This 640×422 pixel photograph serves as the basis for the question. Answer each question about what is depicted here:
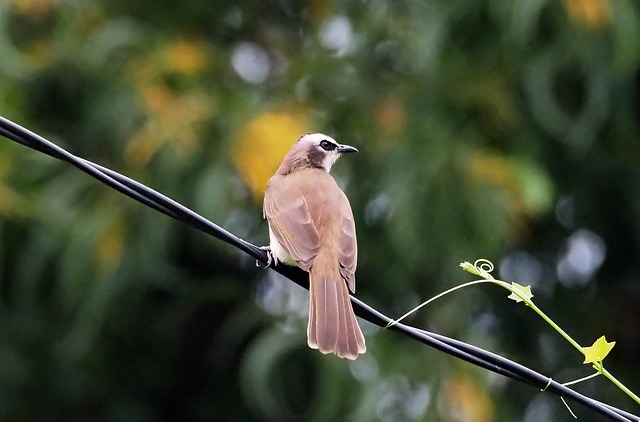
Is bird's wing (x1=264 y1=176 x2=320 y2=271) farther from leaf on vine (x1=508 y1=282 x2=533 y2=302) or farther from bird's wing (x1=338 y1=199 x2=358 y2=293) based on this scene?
leaf on vine (x1=508 y1=282 x2=533 y2=302)

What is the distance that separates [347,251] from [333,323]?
21.2 inches

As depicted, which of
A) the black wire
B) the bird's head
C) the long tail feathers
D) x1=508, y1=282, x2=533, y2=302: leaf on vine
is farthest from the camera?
the bird's head

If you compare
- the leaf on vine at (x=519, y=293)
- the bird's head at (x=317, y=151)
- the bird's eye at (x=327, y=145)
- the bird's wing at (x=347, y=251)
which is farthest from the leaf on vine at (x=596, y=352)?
the bird's eye at (x=327, y=145)

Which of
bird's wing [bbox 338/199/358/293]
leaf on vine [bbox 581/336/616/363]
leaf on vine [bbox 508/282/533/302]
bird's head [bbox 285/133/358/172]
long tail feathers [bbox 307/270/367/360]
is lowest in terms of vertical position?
leaf on vine [bbox 581/336/616/363]

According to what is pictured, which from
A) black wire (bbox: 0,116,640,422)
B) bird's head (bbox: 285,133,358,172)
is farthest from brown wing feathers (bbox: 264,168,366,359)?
black wire (bbox: 0,116,640,422)

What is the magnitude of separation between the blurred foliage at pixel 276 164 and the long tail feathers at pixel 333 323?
2029 millimetres

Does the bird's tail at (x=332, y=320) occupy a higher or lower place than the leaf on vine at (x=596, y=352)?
higher

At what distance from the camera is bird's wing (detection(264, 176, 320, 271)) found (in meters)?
5.45

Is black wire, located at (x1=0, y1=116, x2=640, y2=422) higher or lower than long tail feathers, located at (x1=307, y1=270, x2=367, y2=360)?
lower

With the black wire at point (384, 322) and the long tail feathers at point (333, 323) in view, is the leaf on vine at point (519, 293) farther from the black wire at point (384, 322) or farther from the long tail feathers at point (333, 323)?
the long tail feathers at point (333, 323)

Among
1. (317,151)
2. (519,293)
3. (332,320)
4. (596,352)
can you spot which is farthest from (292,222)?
(596,352)

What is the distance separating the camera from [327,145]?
6.80m

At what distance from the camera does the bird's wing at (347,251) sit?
5.38 meters

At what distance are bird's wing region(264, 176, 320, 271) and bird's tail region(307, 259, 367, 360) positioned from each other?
6.2 inches
